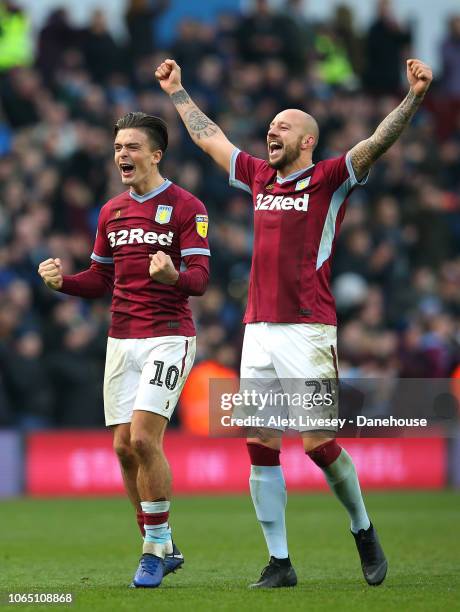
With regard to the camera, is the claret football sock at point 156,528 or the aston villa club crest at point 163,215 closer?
the claret football sock at point 156,528

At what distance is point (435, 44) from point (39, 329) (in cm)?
972

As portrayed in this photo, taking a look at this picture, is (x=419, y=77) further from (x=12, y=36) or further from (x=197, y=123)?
(x=12, y=36)

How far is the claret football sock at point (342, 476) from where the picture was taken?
8312 millimetres

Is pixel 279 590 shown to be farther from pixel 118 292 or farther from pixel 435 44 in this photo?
pixel 435 44

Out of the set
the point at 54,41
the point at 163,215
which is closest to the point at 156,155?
the point at 163,215

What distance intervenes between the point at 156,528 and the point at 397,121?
2.68 m

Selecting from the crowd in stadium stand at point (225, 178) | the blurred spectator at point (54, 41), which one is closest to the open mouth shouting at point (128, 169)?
the crowd in stadium stand at point (225, 178)

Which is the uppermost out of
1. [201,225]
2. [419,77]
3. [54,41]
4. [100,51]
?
[54,41]

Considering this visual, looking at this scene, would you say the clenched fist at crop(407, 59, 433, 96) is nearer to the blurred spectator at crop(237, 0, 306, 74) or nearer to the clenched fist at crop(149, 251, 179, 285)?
the clenched fist at crop(149, 251, 179, 285)

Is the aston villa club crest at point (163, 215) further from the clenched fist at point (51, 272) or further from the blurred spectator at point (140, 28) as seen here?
the blurred spectator at point (140, 28)

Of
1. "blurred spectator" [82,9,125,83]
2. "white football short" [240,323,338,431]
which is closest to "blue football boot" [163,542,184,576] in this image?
"white football short" [240,323,338,431]

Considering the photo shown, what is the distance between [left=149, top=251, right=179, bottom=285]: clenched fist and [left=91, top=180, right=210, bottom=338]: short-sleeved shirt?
44 cm

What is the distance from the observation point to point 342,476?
27.5ft

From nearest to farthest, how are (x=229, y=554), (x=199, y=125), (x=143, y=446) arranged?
1. (x=143, y=446)
2. (x=199, y=125)
3. (x=229, y=554)
